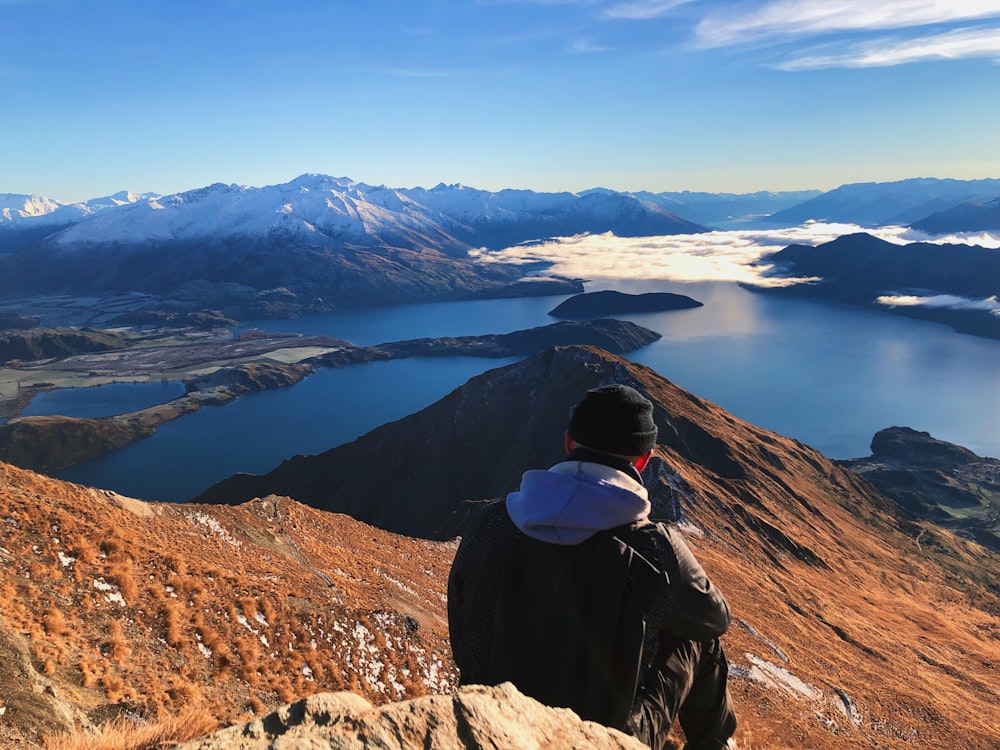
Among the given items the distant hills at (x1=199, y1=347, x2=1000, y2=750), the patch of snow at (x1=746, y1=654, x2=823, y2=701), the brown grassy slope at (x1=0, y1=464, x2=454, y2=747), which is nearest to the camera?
the brown grassy slope at (x1=0, y1=464, x2=454, y2=747)

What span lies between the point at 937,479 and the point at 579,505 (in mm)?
117588

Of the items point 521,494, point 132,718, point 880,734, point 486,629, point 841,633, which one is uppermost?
point 521,494

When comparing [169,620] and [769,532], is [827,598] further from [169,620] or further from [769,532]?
[169,620]

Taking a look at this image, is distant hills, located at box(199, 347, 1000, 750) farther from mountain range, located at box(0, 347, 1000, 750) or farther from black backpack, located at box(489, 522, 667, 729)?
black backpack, located at box(489, 522, 667, 729)

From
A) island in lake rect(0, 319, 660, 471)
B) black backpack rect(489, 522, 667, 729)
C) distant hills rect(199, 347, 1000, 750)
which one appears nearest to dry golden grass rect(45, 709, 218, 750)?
black backpack rect(489, 522, 667, 729)

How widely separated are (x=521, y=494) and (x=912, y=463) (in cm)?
12800

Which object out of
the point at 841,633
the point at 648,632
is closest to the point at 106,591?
the point at 648,632

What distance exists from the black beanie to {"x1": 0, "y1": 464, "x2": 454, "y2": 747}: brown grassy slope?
7091 millimetres

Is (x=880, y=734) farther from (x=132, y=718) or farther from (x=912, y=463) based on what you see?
(x=912, y=463)

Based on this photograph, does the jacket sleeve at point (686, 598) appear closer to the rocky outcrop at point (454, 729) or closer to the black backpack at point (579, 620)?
the black backpack at point (579, 620)

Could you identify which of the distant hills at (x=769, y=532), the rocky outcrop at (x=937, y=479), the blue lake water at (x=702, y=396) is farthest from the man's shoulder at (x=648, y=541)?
the blue lake water at (x=702, y=396)

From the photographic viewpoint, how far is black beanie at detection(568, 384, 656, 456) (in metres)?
3.29

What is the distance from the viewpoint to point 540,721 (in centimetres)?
313

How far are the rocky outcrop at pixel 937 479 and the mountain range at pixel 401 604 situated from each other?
21986 mm
